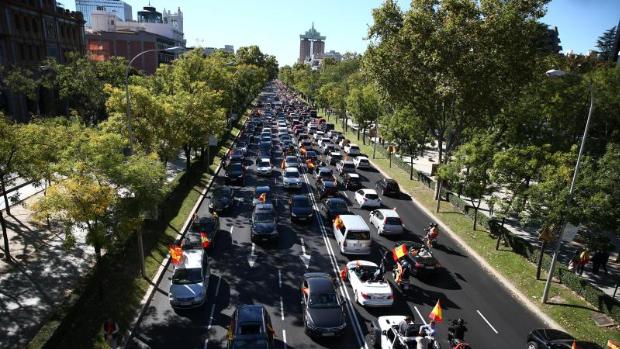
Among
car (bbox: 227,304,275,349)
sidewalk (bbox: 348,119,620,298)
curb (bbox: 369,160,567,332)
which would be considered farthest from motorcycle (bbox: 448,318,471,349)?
sidewalk (bbox: 348,119,620,298)

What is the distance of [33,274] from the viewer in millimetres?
18844

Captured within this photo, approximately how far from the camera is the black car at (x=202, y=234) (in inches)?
833

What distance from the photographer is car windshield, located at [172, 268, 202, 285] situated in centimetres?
1744

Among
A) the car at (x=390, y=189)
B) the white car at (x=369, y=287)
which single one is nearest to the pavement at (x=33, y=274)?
the white car at (x=369, y=287)

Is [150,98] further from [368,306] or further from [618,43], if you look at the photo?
[618,43]

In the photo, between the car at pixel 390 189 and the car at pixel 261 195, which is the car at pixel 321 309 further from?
the car at pixel 390 189

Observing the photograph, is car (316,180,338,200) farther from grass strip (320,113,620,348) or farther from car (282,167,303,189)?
grass strip (320,113,620,348)

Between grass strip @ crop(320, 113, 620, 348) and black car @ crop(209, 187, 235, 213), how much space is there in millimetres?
15820

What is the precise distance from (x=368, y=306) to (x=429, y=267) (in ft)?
15.2

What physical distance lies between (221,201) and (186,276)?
11621 mm

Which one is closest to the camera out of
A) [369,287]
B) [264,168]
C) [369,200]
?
[369,287]

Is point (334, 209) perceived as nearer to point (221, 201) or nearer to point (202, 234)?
point (221, 201)

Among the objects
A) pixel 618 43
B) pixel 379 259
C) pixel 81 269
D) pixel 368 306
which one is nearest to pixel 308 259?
pixel 379 259

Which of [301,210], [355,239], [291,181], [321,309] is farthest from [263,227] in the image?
[291,181]
